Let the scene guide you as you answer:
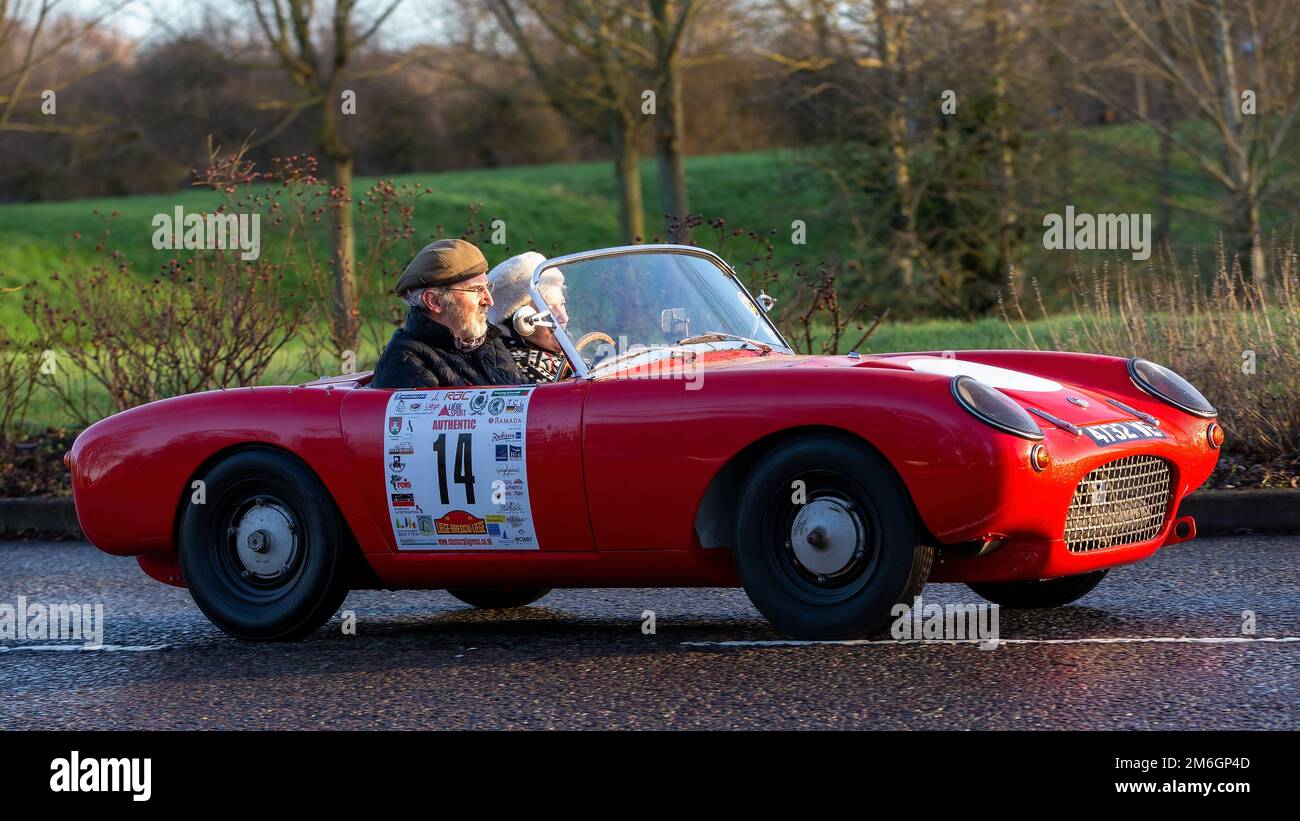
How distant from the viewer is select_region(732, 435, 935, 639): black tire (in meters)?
4.96

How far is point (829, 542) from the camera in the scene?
5.09m

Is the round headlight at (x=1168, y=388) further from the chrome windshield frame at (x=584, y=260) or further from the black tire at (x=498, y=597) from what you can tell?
the black tire at (x=498, y=597)

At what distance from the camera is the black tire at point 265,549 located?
5.92 metres

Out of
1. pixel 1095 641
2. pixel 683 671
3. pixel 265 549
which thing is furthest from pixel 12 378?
pixel 1095 641

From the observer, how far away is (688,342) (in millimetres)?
6051

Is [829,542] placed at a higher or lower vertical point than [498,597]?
higher

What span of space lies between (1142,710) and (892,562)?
34.6 inches

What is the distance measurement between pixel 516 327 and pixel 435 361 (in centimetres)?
41

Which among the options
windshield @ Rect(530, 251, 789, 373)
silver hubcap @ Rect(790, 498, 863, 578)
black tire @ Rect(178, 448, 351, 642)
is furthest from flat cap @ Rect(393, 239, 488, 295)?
silver hubcap @ Rect(790, 498, 863, 578)

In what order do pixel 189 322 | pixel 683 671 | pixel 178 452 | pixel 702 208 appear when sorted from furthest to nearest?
pixel 702 208 → pixel 189 322 → pixel 178 452 → pixel 683 671

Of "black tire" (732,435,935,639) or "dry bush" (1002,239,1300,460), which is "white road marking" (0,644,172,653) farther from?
"dry bush" (1002,239,1300,460)

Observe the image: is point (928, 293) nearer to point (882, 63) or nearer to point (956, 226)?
point (956, 226)

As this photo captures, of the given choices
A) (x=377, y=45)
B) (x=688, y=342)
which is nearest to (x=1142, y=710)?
(x=688, y=342)

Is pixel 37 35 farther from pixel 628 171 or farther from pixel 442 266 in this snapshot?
pixel 442 266
